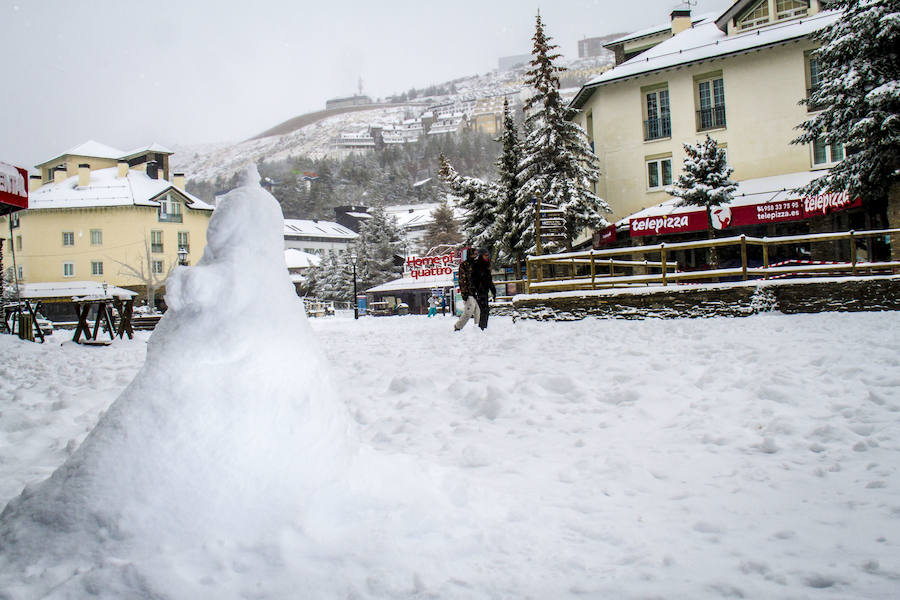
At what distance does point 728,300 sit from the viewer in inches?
466

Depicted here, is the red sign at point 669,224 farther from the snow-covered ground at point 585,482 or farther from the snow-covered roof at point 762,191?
Result: the snow-covered ground at point 585,482

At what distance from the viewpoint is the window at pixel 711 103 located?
24328 mm

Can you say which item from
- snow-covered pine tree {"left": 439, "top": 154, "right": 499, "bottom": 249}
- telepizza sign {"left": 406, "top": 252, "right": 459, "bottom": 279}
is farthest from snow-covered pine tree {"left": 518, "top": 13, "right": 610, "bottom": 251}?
telepizza sign {"left": 406, "top": 252, "right": 459, "bottom": 279}

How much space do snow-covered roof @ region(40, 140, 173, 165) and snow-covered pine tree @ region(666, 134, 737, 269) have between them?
50129mm

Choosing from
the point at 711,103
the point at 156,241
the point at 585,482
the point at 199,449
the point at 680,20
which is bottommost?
the point at 585,482

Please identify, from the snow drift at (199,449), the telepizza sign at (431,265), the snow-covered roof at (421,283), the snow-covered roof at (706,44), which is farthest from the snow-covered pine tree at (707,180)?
the snow drift at (199,449)

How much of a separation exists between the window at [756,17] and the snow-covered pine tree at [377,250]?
34.5 metres

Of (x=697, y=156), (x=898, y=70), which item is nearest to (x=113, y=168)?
(x=697, y=156)

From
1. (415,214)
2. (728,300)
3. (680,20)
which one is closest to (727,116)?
(680,20)

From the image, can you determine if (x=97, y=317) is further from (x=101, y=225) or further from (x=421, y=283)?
Answer: (x=101, y=225)

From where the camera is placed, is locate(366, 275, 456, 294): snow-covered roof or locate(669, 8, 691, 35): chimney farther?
locate(366, 275, 456, 294): snow-covered roof

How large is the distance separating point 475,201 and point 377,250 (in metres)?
21.0

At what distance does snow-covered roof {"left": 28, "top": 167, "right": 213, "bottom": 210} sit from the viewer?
158 feet

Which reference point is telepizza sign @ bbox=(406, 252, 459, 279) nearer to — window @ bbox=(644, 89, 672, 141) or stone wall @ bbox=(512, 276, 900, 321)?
window @ bbox=(644, 89, 672, 141)
